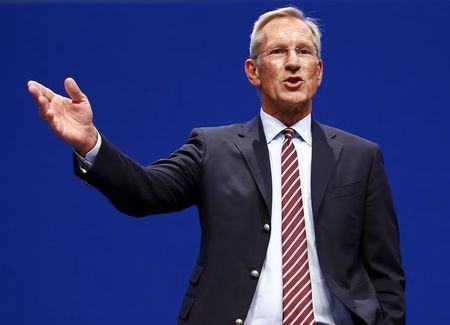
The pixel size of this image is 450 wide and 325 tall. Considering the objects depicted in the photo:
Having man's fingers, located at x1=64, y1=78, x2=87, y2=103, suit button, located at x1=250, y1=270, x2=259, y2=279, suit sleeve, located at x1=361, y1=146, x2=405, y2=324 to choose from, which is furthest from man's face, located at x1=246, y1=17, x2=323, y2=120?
man's fingers, located at x1=64, y1=78, x2=87, y2=103

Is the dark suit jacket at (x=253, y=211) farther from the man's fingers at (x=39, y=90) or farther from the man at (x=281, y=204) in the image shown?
the man's fingers at (x=39, y=90)

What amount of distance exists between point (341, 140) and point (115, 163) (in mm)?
562

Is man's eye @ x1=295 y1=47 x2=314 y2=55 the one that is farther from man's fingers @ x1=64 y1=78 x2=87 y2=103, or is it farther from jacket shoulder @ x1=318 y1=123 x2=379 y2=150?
man's fingers @ x1=64 y1=78 x2=87 y2=103

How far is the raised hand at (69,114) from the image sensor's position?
1688mm

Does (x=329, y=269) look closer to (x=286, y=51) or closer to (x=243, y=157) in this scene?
(x=243, y=157)

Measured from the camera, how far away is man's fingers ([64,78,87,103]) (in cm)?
170

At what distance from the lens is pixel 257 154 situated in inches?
79.0

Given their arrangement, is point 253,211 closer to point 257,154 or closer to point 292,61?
point 257,154

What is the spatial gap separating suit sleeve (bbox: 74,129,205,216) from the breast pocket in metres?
0.29

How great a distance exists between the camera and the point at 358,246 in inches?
78.5

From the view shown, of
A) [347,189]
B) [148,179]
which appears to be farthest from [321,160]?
[148,179]

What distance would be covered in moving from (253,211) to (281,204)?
64 millimetres

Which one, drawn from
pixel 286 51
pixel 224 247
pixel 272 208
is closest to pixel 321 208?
pixel 272 208

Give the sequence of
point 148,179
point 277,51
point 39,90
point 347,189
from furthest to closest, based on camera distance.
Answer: point 277,51, point 347,189, point 148,179, point 39,90
